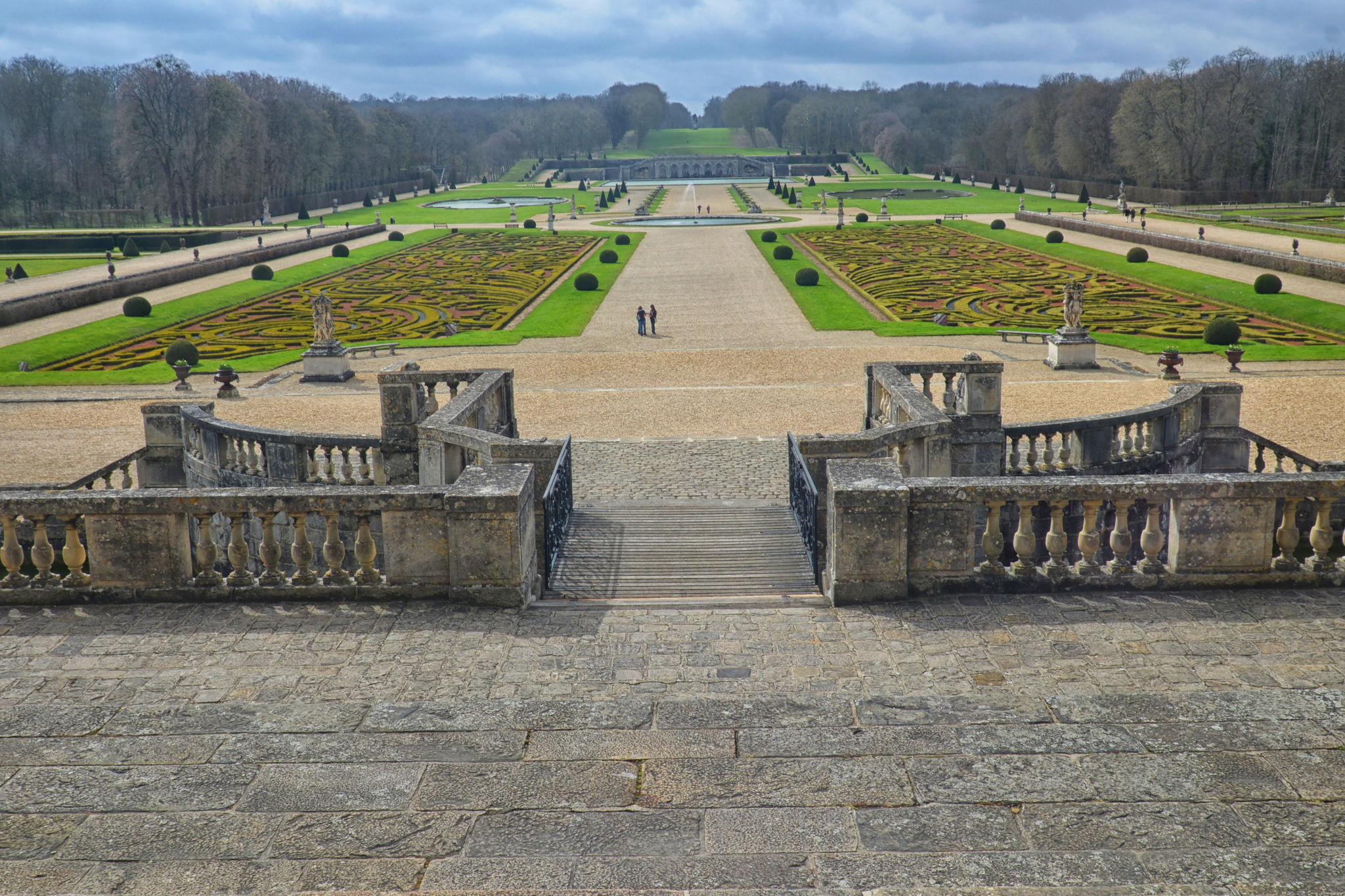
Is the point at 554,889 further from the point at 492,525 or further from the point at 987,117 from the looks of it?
the point at 987,117

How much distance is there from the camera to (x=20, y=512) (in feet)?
27.4

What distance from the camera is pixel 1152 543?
8.38 metres

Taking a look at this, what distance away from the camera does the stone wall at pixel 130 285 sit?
38906 millimetres

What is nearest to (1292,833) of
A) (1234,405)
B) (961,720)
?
(961,720)

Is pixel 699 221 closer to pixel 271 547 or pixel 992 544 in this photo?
pixel 992 544

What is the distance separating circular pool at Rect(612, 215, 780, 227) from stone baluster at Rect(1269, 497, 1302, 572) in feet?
232

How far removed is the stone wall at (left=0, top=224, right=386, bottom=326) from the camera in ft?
128

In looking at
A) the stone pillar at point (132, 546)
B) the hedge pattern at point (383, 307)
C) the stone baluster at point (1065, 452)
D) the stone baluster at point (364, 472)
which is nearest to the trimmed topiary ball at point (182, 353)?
the hedge pattern at point (383, 307)

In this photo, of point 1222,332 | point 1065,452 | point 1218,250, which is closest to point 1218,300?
point 1222,332

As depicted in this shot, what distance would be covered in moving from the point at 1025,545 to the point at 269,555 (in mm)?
5778

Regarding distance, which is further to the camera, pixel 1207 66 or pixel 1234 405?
pixel 1207 66

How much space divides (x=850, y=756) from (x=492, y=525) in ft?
11.3

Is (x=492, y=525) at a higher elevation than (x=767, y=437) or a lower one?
higher

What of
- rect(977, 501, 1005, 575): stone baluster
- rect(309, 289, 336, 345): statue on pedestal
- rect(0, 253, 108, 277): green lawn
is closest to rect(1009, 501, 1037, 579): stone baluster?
rect(977, 501, 1005, 575): stone baluster
